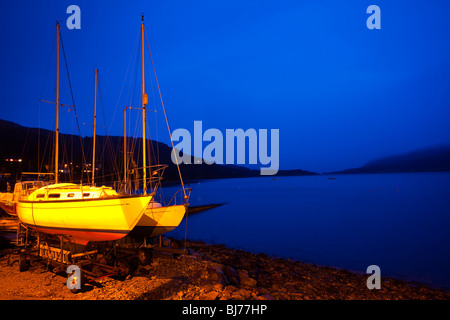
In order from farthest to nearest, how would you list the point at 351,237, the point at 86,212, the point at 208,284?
the point at 351,237 → the point at 86,212 → the point at 208,284

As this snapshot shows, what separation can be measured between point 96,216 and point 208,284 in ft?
19.0

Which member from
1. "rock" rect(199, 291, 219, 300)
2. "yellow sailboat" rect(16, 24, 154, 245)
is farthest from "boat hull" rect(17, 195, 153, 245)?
"rock" rect(199, 291, 219, 300)

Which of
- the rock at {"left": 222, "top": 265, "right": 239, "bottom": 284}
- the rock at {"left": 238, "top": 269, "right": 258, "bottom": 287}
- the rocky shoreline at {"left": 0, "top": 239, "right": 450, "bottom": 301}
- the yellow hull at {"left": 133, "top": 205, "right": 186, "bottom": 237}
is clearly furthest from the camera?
the yellow hull at {"left": 133, "top": 205, "right": 186, "bottom": 237}

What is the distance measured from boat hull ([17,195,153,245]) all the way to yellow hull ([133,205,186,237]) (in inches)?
145

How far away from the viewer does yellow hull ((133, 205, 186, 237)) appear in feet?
51.9

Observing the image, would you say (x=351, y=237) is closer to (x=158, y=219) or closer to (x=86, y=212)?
(x=158, y=219)

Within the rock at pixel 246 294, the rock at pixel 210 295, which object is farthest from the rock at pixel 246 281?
the rock at pixel 210 295

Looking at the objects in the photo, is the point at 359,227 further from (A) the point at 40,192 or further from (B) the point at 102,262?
(A) the point at 40,192

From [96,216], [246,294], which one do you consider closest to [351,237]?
[246,294]

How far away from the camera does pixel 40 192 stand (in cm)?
1418

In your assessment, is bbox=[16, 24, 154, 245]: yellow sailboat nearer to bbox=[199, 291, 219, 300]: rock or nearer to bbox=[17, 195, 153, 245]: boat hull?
bbox=[17, 195, 153, 245]: boat hull

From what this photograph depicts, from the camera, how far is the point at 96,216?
11719mm

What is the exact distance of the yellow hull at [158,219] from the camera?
15.8 m
